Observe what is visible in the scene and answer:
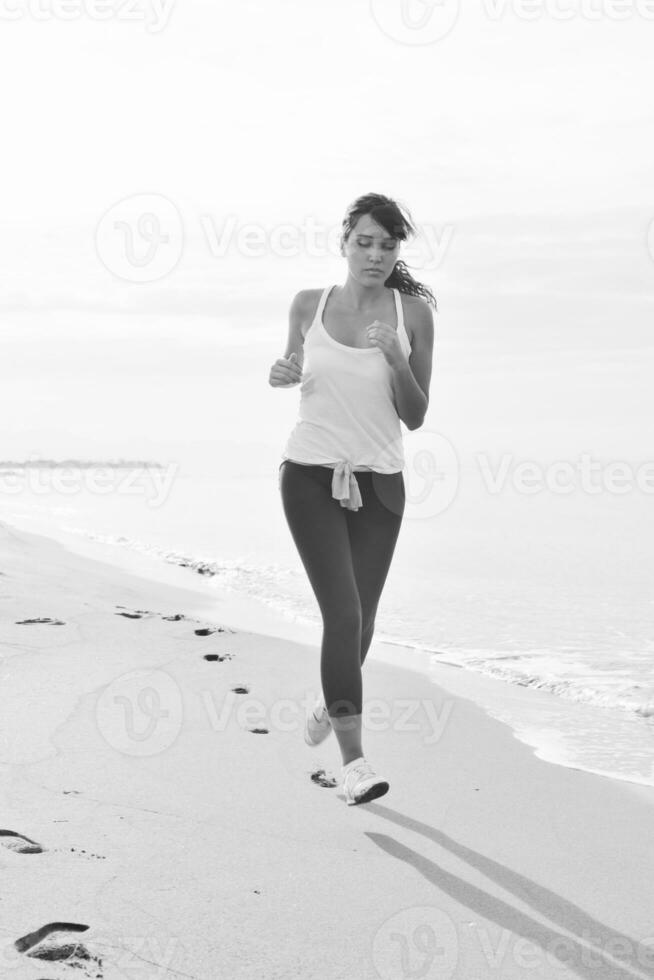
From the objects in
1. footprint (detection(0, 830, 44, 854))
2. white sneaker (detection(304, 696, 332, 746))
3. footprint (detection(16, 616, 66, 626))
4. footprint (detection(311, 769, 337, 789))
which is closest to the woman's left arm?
white sneaker (detection(304, 696, 332, 746))

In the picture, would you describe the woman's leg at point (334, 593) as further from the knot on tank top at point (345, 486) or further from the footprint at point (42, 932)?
the footprint at point (42, 932)

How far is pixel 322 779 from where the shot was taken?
3.63 metres

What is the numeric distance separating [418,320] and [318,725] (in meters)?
1.41

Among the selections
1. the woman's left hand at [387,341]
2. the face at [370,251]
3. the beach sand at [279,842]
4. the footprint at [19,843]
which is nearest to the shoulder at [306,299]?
the face at [370,251]

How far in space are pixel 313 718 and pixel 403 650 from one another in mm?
3426

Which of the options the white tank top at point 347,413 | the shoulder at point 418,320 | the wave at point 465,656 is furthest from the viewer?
the wave at point 465,656

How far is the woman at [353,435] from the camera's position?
3.30 meters

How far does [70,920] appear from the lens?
2.33m

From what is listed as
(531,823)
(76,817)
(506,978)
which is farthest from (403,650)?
(506,978)

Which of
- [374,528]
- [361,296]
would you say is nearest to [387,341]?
[361,296]

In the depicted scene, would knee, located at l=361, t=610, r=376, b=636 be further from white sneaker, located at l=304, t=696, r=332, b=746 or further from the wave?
the wave

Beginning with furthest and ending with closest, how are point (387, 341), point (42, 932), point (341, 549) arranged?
point (341, 549) → point (387, 341) → point (42, 932)

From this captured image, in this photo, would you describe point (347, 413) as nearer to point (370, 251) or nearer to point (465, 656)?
point (370, 251)

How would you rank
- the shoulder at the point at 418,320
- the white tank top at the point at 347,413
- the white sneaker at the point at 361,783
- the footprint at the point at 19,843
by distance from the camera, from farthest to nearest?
1. the shoulder at the point at 418,320
2. the white tank top at the point at 347,413
3. the white sneaker at the point at 361,783
4. the footprint at the point at 19,843
